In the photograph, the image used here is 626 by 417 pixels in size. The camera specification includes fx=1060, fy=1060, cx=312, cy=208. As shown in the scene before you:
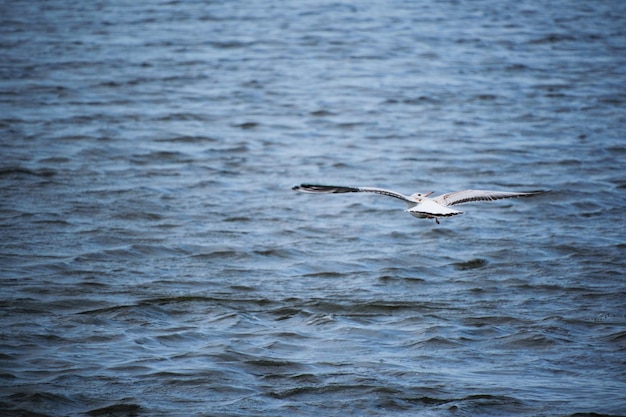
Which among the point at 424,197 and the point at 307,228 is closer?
the point at 424,197

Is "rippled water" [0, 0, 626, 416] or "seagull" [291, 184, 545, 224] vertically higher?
"seagull" [291, 184, 545, 224]

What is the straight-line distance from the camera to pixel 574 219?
604 inches

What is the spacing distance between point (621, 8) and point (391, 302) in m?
24.7

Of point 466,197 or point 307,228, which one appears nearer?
point 466,197

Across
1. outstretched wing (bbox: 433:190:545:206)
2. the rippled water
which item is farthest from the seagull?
the rippled water

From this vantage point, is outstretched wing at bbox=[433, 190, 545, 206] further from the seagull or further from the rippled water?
the rippled water

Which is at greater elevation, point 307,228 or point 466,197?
point 466,197

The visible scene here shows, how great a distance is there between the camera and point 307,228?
15219 mm

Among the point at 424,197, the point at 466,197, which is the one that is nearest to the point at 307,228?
the point at 424,197

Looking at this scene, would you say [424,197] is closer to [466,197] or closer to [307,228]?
[466,197]

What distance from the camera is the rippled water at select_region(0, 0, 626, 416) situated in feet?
32.6

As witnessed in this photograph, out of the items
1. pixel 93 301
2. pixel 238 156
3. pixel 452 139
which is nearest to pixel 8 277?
pixel 93 301

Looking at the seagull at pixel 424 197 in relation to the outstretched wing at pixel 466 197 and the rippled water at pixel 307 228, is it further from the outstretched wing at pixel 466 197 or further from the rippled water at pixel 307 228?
the rippled water at pixel 307 228

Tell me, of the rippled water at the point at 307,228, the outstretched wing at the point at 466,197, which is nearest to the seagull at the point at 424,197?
the outstretched wing at the point at 466,197
